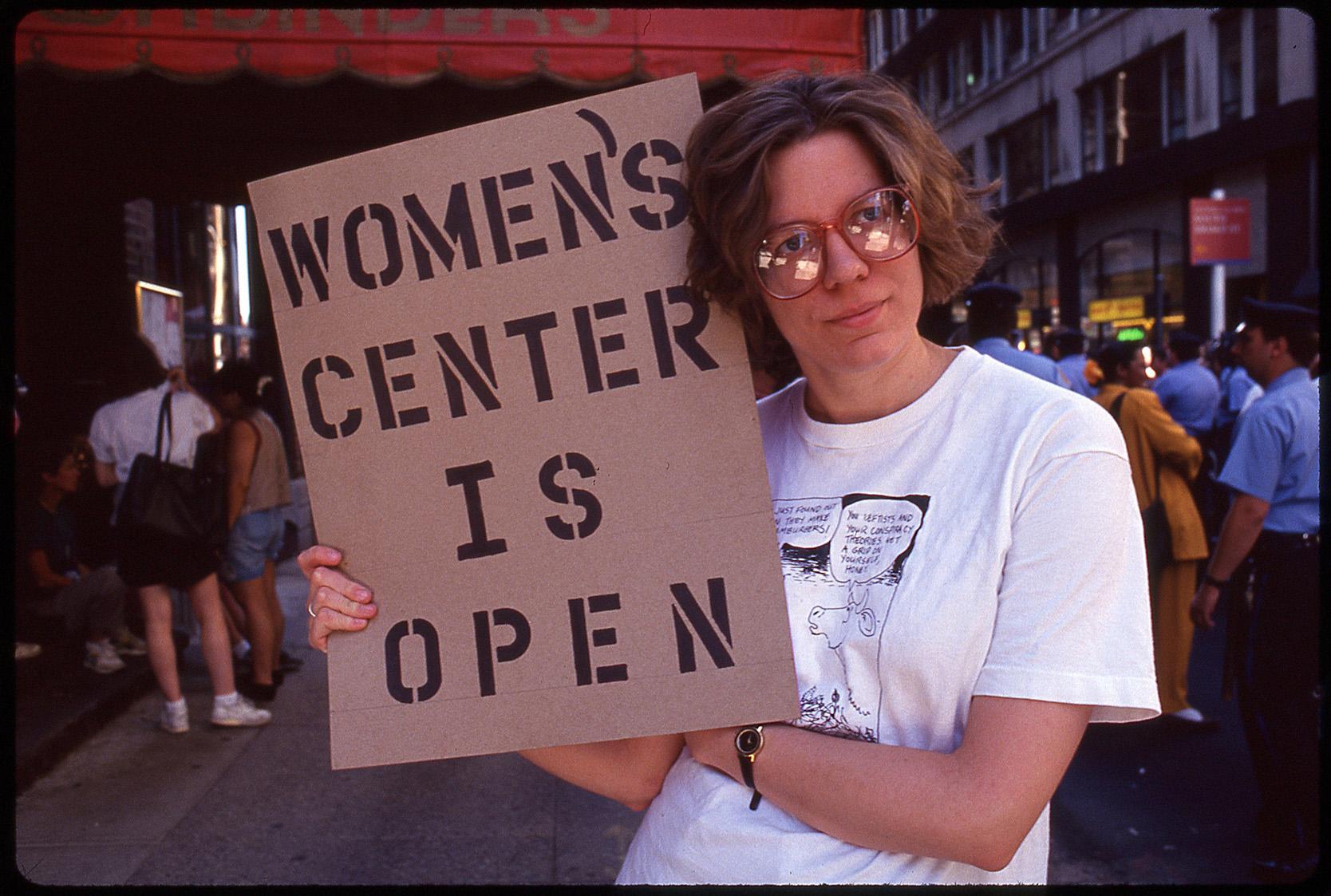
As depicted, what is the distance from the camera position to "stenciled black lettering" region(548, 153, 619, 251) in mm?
1580

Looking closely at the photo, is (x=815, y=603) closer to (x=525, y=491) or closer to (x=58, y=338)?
(x=525, y=491)

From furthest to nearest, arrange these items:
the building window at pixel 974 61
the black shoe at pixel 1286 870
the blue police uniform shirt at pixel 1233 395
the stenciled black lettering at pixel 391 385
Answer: the building window at pixel 974 61, the blue police uniform shirt at pixel 1233 395, the black shoe at pixel 1286 870, the stenciled black lettering at pixel 391 385

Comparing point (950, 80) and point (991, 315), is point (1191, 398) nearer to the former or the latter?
point (991, 315)

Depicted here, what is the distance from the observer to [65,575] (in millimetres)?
6766

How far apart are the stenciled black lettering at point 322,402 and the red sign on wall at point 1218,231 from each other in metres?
14.7

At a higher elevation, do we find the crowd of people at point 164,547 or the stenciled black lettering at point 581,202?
the stenciled black lettering at point 581,202

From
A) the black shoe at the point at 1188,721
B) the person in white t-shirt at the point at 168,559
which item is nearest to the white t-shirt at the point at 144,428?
the person in white t-shirt at the point at 168,559

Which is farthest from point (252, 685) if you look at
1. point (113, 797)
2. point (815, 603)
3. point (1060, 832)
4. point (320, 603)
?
point (815, 603)

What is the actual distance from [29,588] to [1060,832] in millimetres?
6114

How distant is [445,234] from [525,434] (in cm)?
33

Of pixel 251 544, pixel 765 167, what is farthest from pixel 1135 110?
pixel 765 167

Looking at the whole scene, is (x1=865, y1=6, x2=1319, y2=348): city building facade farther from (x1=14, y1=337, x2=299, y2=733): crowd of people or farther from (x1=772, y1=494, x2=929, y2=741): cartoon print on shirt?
(x1=772, y1=494, x2=929, y2=741): cartoon print on shirt

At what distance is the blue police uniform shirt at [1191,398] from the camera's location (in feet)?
31.2

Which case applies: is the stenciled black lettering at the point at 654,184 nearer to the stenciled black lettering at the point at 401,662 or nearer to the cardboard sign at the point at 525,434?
the cardboard sign at the point at 525,434
